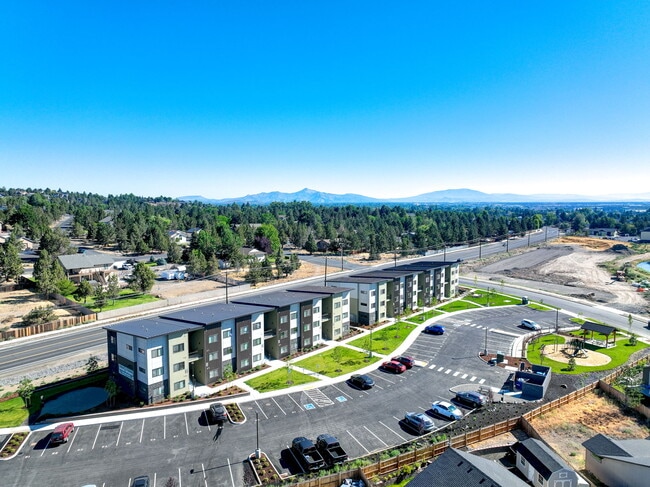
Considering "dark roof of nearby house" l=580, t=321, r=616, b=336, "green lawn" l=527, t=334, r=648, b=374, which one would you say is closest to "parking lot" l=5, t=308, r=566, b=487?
"green lawn" l=527, t=334, r=648, b=374

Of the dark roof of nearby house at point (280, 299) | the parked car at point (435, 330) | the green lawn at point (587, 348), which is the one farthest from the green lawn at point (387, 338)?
the green lawn at point (587, 348)

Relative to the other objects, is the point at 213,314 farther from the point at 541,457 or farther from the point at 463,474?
the point at 541,457

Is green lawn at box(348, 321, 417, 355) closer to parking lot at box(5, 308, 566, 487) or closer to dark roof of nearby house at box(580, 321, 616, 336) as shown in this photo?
parking lot at box(5, 308, 566, 487)

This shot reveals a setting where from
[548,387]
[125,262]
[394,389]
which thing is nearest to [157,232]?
[125,262]

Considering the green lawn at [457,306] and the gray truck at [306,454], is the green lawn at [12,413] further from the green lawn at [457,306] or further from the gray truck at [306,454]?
the green lawn at [457,306]

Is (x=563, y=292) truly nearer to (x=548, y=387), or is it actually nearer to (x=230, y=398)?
(x=548, y=387)

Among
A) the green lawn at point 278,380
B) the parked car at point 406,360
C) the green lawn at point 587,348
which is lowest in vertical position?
the green lawn at point 587,348
